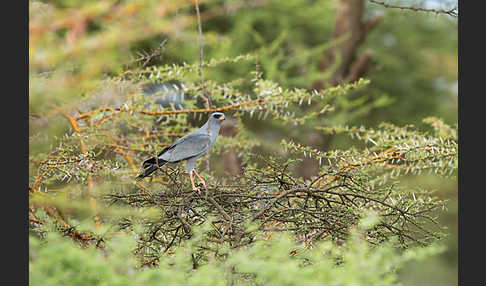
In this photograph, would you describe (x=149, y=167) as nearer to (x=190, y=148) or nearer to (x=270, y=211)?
(x=190, y=148)

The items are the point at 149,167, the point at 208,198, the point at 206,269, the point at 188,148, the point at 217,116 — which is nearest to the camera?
the point at 206,269

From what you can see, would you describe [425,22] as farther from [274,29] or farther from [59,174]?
[59,174]

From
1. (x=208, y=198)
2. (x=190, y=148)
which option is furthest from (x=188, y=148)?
(x=208, y=198)

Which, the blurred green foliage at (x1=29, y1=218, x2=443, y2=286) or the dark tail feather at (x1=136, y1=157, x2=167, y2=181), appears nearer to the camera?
the blurred green foliage at (x1=29, y1=218, x2=443, y2=286)

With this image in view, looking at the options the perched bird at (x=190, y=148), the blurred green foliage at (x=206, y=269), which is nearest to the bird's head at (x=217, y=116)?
the perched bird at (x=190, y=148)

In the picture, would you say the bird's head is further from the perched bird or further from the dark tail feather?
the dark tail feather

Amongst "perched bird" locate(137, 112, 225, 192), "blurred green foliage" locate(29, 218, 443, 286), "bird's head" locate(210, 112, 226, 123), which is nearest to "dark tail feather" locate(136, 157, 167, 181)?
"perched bird" locate(137, 112, 225, 192)

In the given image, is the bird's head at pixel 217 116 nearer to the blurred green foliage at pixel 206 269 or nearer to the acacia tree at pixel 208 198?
the acacia tree at pixel 208 198

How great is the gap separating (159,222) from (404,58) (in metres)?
5.80

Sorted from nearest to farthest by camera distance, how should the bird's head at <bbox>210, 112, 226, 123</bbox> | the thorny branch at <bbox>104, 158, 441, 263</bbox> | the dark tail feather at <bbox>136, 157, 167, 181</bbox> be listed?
the thorny branch at <bbox>104, 158, 441, 263</bbox>, the dark tail feather at <bbox>136, 157, 167, 181</bbox>, the bird's head at <bbox>210, 112, 226, 123</bbox>

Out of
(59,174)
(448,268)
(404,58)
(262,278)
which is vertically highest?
(262,278)

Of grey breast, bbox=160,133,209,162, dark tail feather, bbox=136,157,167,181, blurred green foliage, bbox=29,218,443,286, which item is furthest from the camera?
grey breast, bbox=160,133,209,162

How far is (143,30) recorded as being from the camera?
11.0ft

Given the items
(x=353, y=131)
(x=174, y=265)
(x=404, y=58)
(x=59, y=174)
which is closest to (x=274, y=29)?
(x=404, y=58)
